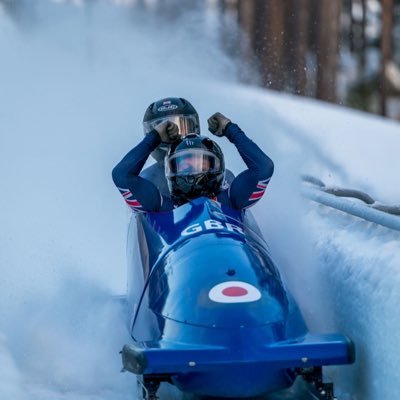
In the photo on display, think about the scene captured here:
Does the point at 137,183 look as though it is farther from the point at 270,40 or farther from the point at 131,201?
the point at 270,40

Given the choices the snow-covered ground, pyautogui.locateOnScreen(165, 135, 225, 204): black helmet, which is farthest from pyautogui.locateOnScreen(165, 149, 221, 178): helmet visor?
the snow-covered ground

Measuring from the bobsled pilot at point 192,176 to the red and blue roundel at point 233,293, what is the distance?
93cm

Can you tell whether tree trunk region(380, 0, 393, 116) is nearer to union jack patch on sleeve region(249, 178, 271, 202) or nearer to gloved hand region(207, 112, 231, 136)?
gloved hand region(207, 112, 231, 136)

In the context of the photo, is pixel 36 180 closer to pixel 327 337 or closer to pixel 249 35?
pixel 327 337

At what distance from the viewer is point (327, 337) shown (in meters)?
4.07

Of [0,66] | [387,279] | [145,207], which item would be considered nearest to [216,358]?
[387,279]

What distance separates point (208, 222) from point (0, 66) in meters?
8.38

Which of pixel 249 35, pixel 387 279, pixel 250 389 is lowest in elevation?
pixel 250 389

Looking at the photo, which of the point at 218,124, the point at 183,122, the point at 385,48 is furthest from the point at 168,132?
the point at 385,48

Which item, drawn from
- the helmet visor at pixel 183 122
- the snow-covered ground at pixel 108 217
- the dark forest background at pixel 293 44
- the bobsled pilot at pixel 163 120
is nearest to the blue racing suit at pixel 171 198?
the snow-covered ground at pixel 108 217

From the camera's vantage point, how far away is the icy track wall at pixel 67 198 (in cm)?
506

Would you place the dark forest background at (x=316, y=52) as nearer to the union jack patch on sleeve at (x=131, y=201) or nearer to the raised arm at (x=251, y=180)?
the raised arm at (x=251, y=180)

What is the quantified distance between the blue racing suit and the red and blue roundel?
990 millimetres

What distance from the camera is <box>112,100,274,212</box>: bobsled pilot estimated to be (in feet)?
16.4
